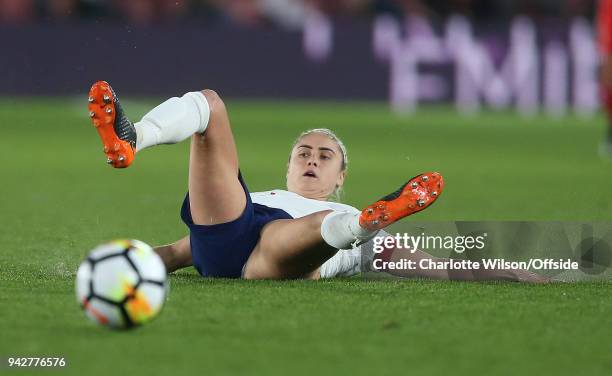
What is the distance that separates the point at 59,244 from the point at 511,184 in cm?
545

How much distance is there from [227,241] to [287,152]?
902cm

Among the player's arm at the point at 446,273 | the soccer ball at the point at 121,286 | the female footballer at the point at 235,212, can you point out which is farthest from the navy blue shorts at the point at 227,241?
the soccer ball at the point at 121,286

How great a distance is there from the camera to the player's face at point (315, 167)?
20.8ft

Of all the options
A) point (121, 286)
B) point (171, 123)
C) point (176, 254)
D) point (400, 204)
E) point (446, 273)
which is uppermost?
point (171, 123)

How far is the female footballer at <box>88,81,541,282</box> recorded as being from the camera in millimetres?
5191

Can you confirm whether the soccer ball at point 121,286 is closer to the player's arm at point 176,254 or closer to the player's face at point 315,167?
the player's arm at point 176,254

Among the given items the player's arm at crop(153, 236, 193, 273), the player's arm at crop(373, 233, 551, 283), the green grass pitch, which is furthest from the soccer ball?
the player's arm at crop(373, 233, 551, 283)

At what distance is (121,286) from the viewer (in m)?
4.38

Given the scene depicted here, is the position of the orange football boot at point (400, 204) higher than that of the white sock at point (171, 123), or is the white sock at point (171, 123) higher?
the white sock at point (171, 123)

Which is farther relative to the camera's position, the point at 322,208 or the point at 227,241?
the point at 322,208

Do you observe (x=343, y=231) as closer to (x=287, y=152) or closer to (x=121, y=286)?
(x=121, y=286)

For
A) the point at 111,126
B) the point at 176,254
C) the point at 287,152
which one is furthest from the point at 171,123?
the point at 287,152

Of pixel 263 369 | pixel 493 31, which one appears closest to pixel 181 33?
pixel 493 31

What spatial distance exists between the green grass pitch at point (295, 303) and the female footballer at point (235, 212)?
0.12 meters
